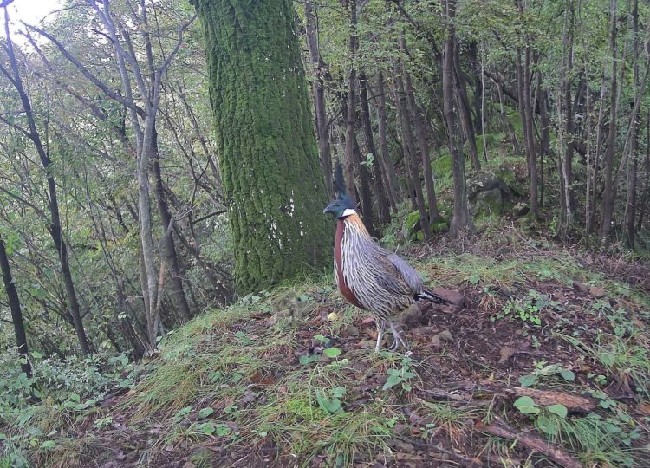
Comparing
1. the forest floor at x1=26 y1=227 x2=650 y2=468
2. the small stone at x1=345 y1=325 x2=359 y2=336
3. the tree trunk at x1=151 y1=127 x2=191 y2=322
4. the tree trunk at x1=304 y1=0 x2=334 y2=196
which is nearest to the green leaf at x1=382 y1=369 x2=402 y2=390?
the forest floor at x1=26 y1=227 x2=650 y2=468

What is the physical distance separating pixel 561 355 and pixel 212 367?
2.64 meters

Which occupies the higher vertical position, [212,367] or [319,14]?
[319,14]

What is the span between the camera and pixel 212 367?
4.54 meters

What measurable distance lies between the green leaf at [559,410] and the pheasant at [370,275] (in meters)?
1.20

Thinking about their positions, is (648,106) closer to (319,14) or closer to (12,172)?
(319,14)

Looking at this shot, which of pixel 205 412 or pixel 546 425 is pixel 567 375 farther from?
pixel 205 412

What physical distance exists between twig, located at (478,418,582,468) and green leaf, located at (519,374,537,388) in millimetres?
422

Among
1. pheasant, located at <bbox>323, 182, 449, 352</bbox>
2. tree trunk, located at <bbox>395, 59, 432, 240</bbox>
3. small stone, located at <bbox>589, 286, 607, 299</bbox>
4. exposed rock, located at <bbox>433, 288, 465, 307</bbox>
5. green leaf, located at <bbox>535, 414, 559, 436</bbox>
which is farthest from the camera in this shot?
tree trunk, located at <bbox>395, 59, 432, 240</bbox>

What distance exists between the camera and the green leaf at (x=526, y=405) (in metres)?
3.41

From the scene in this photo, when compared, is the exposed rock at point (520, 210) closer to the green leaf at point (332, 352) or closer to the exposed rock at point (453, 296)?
the exposed rock at point (453, 296)

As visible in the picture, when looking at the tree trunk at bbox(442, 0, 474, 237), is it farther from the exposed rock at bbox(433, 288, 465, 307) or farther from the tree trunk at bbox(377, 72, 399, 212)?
the exposed rock at bbox(433, 288, 465, 307)

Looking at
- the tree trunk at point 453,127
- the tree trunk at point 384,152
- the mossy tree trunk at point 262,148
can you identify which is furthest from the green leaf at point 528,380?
the tree trunk at point 384,152

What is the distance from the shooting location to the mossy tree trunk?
637cm

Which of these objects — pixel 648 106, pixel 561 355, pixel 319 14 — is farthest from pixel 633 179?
pixel 561 355
